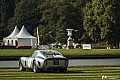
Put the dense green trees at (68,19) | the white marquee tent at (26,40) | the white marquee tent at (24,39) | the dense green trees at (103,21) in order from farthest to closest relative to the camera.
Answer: the white marquee tent at (24,39)
the white marquee tent at (26,40)
the dense green trees at (68,19)
the dense green trees at (103,21)

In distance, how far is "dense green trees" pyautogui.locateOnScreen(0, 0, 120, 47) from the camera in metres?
79.9

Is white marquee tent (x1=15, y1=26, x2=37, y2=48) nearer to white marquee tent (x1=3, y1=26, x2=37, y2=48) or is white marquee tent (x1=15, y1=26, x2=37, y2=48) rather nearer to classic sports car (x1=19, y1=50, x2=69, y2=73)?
white marquee tent (x1=3, y1=26, x2=37, y2=48)

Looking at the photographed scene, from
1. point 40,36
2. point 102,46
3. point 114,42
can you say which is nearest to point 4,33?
point 40,36

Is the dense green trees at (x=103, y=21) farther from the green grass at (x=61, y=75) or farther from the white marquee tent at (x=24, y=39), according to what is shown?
the green grass at (x=61, y=75)

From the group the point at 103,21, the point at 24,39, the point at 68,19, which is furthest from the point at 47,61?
the point at 68,19

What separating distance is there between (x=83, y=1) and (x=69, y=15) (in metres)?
11.1

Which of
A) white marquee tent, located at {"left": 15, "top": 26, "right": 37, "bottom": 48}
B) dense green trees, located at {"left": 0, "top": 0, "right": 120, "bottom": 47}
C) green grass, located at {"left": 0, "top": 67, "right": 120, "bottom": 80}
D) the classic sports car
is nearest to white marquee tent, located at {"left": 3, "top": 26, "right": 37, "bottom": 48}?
white marquee tent, located at {"left": 15, "top": 26, "right": 37, "bottom": 48}

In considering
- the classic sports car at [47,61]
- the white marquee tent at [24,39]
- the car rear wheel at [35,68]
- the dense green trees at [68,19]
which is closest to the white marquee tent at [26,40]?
the white marquee tent at [24,39]

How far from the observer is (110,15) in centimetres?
7944

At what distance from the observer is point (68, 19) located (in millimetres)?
104375

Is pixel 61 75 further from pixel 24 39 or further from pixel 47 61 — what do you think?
pixel 24 39

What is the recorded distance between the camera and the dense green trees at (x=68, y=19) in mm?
79875

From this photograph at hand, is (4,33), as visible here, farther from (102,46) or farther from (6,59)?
(6,59)

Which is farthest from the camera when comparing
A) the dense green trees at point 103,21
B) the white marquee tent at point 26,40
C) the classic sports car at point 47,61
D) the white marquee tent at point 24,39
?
the white marquee tent at point 24,39
